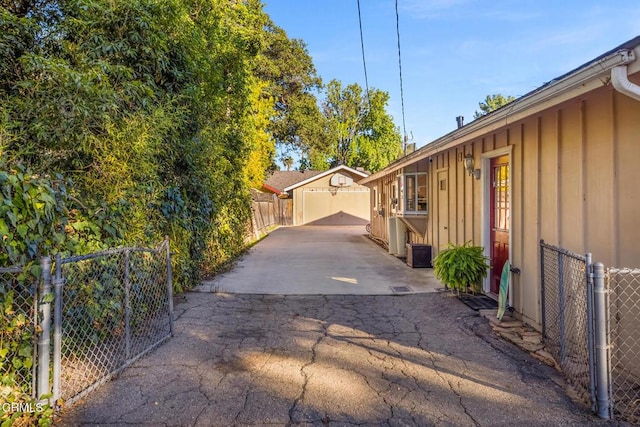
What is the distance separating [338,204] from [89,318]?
23346mm

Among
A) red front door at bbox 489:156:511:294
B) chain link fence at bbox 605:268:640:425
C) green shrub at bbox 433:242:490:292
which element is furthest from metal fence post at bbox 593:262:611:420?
green shrub at bbox 433:242:490:292

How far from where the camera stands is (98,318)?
3.40 metres

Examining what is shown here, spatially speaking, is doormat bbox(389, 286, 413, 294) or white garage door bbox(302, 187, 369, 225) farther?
white garage door bbox(302, 187, 369, 225)

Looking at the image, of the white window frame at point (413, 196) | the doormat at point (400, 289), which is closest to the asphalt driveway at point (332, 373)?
the doormat at point (400, 289)

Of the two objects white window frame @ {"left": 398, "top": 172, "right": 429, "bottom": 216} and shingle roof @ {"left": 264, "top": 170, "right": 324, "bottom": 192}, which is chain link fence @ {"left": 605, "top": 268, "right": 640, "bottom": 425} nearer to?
white window frame @ {"left": 398, "top": 172, "right": 429, "bottom": 216}

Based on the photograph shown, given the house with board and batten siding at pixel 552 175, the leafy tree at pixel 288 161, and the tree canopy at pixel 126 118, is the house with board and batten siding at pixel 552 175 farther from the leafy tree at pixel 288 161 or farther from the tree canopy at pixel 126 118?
the leafy tree at pixel 288 161

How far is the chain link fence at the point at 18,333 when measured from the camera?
97.1 inches

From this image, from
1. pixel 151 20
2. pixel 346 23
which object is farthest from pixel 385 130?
pixel 151 20

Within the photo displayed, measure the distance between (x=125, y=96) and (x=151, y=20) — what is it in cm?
134

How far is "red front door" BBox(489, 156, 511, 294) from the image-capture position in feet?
17.6

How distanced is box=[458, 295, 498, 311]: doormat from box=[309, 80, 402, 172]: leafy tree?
34831 mm

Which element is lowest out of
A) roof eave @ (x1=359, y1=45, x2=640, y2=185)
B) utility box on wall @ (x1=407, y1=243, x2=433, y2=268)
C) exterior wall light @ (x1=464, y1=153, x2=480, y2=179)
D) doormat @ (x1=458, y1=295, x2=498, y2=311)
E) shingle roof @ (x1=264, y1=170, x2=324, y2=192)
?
doormat @ (x1=458, y1=295, x2=498, y2=311)

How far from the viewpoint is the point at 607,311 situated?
8.39 ft

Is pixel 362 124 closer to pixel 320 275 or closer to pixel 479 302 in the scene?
pixel 320 275
